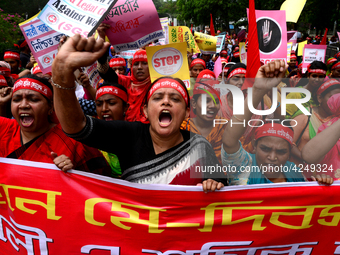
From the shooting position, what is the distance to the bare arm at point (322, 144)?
2135 millimetres

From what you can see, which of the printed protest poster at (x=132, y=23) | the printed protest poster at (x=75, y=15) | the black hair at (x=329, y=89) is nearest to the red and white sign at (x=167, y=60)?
the printed protest poster at (x=132, y=23)

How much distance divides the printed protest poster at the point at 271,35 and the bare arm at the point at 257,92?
3.80ft

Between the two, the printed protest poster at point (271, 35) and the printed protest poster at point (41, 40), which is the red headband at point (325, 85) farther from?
the printed protest poster at point (41, 40)

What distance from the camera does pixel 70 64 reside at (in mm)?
1501

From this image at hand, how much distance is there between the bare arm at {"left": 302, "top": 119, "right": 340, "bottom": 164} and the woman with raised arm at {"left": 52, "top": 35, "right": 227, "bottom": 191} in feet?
2.36

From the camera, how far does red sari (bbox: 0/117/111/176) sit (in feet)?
7.37

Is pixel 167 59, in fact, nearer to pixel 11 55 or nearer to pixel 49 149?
pixel 49 149

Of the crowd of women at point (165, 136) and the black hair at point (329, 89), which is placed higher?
the crowd of women at point (165, 136)

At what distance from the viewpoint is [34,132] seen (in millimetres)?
2322

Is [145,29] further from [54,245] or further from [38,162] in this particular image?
[54,245]

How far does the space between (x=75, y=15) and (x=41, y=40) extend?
0.82 m

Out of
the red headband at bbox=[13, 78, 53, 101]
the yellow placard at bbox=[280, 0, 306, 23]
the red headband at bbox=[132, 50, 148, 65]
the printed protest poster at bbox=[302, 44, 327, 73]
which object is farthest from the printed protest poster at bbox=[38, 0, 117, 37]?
the printed protest poster at bbox=[302, 44, 327, 73]

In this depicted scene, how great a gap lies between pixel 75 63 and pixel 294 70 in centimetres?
832

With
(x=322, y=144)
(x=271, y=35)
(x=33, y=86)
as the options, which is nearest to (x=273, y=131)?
(x=322, y=144)
